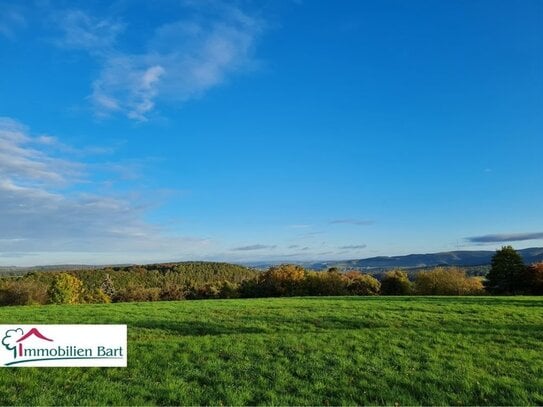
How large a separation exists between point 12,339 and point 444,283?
65550mm

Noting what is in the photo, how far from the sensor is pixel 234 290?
73.3m

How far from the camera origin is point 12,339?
1181cm

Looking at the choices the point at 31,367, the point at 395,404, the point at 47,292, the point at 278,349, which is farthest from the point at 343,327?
the point at 47,292

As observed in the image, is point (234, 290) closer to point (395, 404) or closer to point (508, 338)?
point (508, 338)

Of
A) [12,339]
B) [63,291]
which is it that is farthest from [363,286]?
[12,339]

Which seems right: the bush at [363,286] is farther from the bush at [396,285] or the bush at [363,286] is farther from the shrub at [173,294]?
the shrub at [173,294]

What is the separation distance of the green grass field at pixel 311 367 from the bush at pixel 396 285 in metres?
48.8

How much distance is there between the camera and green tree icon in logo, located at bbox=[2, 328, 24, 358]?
38.0 feet

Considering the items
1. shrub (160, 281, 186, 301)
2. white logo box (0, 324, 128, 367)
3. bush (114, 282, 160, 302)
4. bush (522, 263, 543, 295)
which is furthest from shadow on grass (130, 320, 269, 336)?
bush (114, 282, 160, 302)

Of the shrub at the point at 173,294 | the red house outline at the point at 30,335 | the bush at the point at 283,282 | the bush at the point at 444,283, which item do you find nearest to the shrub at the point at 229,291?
the bush at the point at 283,282

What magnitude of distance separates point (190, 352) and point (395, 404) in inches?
263

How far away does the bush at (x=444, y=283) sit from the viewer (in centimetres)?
6456

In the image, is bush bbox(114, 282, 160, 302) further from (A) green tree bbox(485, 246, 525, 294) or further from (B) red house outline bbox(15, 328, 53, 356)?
(B) red house outline bbox(15, 328, 53, 356)

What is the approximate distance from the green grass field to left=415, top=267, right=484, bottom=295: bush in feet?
161
